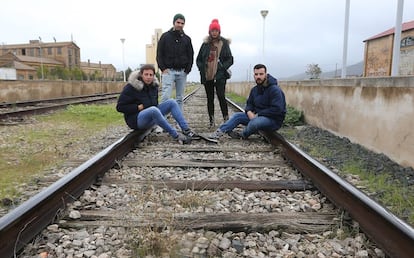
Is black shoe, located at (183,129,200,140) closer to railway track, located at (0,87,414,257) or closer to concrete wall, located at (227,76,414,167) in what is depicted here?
railway track, located at (0,87,414,257)

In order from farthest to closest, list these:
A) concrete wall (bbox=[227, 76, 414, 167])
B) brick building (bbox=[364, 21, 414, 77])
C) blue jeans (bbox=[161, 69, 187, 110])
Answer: brick building (bbox=[364, 21, 414, 77])
blue jeans (bbox=[161, 69, 187, 110])
concrete wall (bbox=[227, 76, 414, 167])

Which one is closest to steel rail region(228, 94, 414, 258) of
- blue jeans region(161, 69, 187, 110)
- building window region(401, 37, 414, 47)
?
blue jeans region(161, 69, 187, 110)

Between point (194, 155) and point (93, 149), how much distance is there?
143 cm

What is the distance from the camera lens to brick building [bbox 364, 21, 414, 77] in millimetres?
28625

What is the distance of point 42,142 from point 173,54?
245cm

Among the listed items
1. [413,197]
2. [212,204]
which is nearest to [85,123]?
[212,204]

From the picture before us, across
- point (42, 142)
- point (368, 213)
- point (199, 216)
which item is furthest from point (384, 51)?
point (199, 216)

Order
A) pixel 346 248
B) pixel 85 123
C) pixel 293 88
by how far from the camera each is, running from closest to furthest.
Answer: pixel 346 248, pixel 85 123, pixel 293 88

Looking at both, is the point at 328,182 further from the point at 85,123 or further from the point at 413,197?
the point at 85,123

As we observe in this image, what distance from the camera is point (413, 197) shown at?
273 centimetres

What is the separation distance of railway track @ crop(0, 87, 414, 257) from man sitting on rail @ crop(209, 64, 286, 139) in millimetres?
1481

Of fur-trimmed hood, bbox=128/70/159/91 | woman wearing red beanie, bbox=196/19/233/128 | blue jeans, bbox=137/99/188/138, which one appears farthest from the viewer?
woman wearing red beanie, bbox=196/19/233/128

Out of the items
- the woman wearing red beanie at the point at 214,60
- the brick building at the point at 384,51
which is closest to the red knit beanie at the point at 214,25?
the woman wearing red beanie at the point at 214,60

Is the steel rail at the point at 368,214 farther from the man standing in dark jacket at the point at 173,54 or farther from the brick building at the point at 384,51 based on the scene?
the brick building at the point at 384,51
